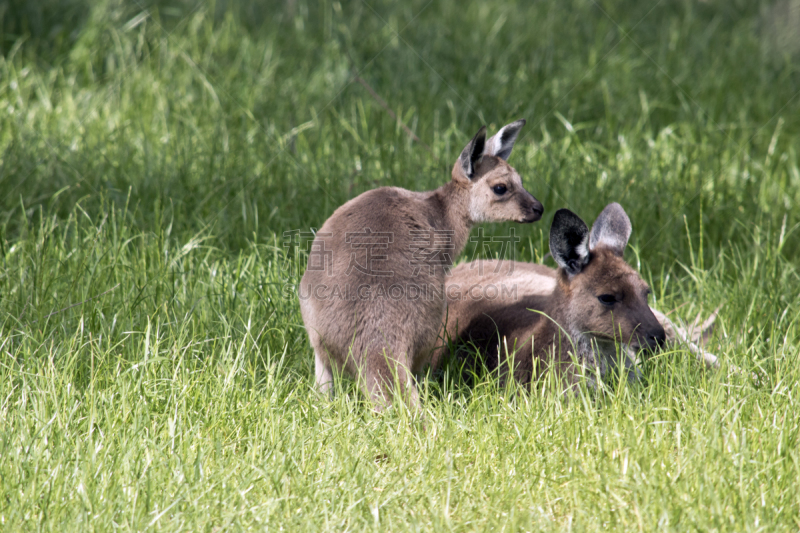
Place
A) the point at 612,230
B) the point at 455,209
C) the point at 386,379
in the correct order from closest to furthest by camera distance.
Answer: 1. the point at 386,379
2. the point at 612,230
3. the point at 455,209

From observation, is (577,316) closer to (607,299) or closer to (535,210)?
(607,299)

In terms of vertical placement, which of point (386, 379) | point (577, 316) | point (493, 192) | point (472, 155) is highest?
point (472, 155)

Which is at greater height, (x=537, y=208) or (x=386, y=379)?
(x=537, y=208)

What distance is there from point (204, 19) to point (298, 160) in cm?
330

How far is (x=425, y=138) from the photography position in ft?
21.3

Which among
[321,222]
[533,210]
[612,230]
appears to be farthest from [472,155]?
[321,222]

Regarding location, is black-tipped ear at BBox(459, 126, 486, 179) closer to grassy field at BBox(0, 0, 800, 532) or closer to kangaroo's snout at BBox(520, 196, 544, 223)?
kangaroo's snout at BBox(520, 196, 544, 223)

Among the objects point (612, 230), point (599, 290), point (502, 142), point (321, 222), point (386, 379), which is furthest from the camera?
point (321, 222)

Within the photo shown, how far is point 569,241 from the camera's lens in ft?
12.7

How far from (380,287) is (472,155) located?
106 centimetres

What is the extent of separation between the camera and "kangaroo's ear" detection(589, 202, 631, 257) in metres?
3.98

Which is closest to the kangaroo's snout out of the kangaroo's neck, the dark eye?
the kangaroo's neck

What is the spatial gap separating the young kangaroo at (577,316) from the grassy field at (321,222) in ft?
0.71

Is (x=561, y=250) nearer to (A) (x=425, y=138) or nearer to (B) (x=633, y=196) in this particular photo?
(B) (x=633, y=196)
